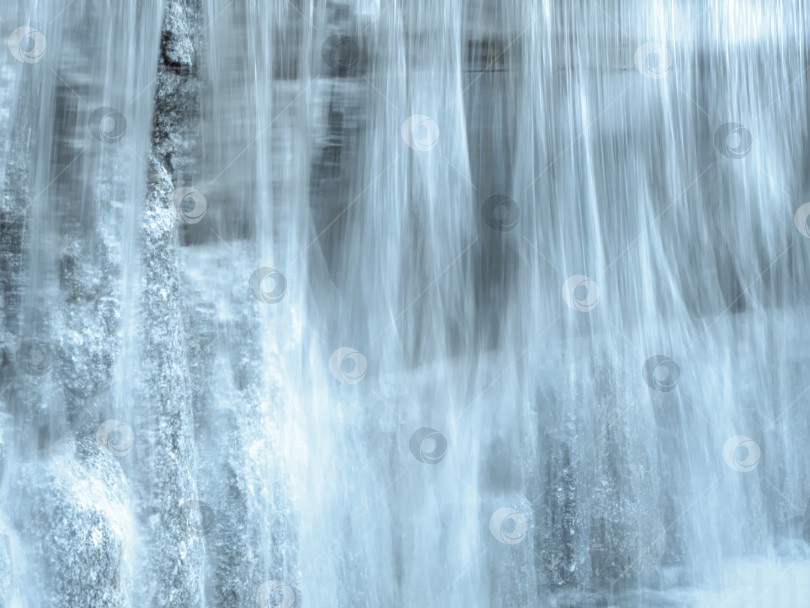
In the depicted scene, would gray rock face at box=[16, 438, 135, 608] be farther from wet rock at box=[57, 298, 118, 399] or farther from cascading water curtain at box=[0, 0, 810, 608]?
wet rock at box=[57, 298, 118, 399]

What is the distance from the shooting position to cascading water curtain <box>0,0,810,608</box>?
2064mm

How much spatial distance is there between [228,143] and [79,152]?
0.43 meters

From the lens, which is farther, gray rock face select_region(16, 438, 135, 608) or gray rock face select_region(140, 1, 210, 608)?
gray rock face select_region(140, 1, 210, 608)

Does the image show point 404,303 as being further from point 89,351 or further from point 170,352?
point 89,351

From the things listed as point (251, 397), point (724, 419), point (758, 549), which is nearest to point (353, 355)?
point (251, 397)

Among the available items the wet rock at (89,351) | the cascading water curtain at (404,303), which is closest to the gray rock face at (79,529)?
the cascading water curtain at (404,303)

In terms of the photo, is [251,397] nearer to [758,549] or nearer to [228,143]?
[228,143]

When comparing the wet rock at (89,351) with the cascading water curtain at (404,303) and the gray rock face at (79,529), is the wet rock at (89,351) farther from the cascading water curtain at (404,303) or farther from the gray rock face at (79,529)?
the gray rock face at (79,529)

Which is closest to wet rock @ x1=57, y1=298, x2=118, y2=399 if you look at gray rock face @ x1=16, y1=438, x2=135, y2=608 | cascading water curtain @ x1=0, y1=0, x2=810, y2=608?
cascading water curtain @ x1=0, y1=0, x2=810, y2=608

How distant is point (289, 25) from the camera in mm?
2391

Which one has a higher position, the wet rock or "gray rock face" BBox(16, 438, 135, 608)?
the wet rock

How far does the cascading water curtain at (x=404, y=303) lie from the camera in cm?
206

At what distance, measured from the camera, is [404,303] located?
2488mm

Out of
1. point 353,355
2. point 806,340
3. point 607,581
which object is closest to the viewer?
point 353,355
